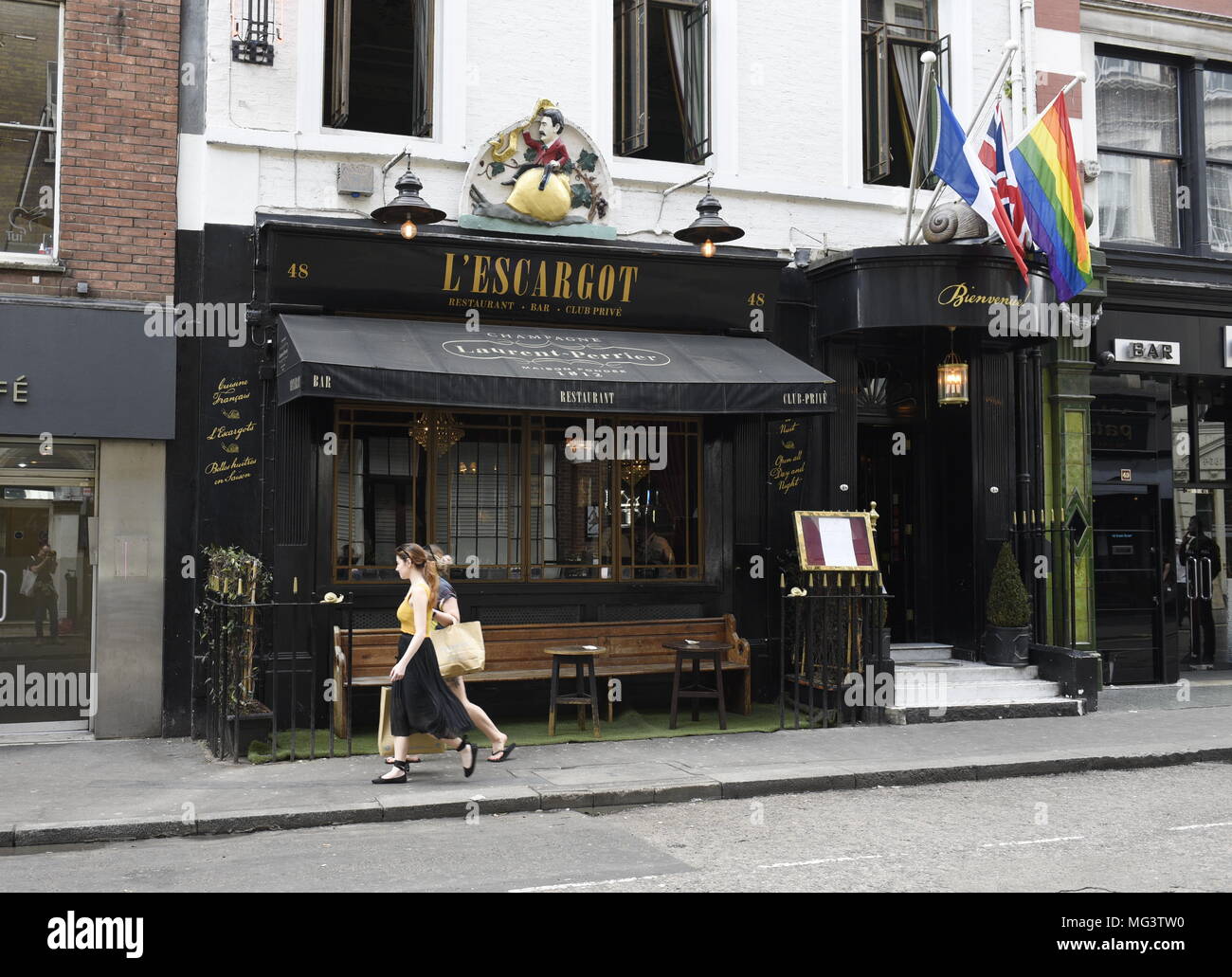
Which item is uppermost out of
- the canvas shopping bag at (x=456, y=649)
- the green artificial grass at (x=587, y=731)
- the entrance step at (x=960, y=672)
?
the canvas shopping bag at (x=456, y=649)

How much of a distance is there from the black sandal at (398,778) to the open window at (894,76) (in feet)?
28.7

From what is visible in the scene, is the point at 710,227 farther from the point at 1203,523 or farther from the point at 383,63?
the point at 1203,523

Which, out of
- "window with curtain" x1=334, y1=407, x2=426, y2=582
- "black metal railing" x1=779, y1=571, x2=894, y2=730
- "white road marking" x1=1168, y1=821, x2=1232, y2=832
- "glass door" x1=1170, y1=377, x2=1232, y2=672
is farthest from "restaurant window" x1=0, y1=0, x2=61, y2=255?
"glass door" x1=1170, y1=377, x2=1232, y2=672

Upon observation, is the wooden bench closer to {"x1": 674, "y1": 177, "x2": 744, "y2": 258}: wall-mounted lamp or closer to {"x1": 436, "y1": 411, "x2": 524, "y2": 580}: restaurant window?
{"x1": 436, "y1": 411, "x2": 524, "y2": 580}: restaurant window

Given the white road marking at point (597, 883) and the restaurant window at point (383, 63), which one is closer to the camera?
the white road marking at point (597, 883)

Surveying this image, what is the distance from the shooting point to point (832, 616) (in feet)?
41.4

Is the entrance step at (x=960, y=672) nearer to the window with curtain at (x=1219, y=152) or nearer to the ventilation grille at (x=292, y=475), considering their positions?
the ventilation grille at (x=292, y=475)

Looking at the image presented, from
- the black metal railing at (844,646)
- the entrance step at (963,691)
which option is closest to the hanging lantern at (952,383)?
the black metal railing at (844,646)

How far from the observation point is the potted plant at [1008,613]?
13.4 meters

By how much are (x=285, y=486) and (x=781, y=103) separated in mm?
6864

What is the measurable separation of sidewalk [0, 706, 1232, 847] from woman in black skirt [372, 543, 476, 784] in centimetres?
33

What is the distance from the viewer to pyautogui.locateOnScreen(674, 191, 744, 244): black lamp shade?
1248 centimetres
